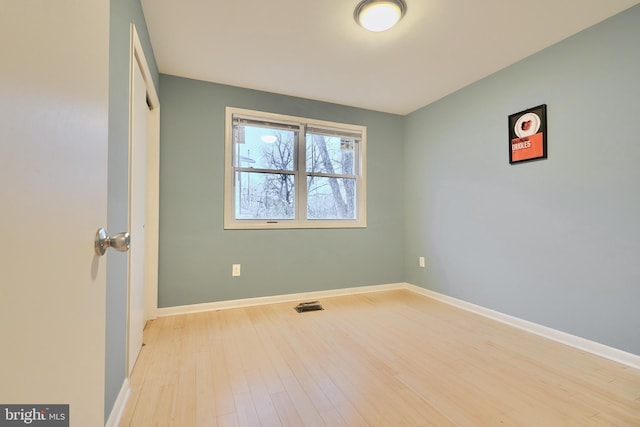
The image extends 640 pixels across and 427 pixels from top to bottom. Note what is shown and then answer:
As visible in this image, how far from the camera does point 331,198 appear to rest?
343 cm

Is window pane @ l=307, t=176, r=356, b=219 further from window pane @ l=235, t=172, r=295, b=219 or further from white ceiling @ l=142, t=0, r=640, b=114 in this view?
white ceiling @ l=142, t=0, r=640, b=114

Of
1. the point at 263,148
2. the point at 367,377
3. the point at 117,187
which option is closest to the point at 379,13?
the point at 263,148

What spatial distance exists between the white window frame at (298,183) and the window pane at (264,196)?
0.18ft

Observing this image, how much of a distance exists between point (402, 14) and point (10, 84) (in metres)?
2.14

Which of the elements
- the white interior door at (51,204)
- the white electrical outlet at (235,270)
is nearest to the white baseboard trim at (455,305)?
the white electrical outlet at (235,270)

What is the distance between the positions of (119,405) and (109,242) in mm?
1155

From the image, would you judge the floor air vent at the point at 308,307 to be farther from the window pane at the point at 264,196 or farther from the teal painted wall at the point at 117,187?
the teal painted wall at the point at 117,187

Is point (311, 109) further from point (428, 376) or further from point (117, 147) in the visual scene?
point (428, 376)

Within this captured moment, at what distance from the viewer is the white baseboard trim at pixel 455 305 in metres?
1.88

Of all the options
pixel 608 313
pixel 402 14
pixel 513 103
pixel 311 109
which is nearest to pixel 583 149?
pixel 513 103

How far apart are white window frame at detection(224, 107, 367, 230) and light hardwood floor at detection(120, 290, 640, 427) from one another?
3.33 feet

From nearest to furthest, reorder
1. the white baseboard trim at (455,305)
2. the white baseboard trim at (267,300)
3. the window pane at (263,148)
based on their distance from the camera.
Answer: the white baseboard trim at (455,305) < the white baseboard trim at (267,300) < the window pane at (263,148)

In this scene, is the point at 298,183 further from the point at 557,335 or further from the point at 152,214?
the point at 557,335

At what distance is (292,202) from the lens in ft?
10.5
